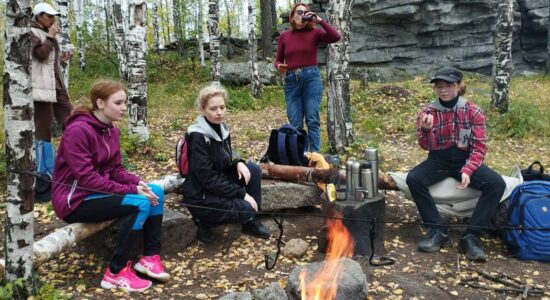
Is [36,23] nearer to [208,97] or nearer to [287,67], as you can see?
[208,97]

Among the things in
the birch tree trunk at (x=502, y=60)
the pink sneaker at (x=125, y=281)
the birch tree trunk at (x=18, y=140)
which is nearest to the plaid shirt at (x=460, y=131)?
the pink sneaker at (x=125, y=281)

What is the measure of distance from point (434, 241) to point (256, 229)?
1.98 metres

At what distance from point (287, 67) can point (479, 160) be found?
10.2 ft

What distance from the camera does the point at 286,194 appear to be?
5.65m

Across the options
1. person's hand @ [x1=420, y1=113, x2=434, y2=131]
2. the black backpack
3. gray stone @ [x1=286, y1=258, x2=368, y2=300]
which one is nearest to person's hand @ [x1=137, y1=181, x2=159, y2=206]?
gray stone @ [x1=286, y1=258, x2=368, y2=300]

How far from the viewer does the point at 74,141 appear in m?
3.93

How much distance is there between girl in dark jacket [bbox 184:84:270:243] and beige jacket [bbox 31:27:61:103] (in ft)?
7.92

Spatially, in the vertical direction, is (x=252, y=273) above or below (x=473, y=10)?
below

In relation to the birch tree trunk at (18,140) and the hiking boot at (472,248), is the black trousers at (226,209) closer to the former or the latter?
the birch tree trunk at (18,140)

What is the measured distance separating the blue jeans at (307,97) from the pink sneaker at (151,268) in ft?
10.6

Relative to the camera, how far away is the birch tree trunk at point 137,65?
7.88 meters

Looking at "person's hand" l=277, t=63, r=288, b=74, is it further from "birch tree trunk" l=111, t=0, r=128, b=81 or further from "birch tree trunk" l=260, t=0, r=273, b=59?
"birch tree trunk" l=260, t=0, r=273, b=59

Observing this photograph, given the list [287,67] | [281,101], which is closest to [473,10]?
[281,101]

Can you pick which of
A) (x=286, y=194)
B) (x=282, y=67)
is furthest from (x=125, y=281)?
(x=282, y=67)
